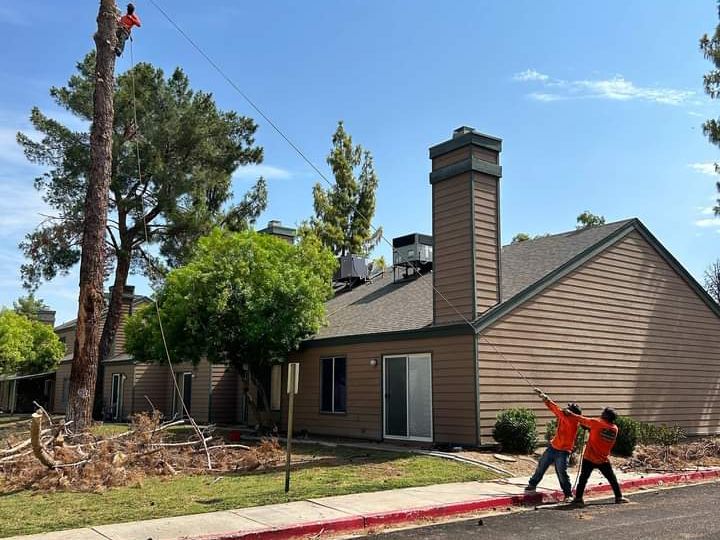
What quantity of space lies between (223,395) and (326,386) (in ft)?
24.2

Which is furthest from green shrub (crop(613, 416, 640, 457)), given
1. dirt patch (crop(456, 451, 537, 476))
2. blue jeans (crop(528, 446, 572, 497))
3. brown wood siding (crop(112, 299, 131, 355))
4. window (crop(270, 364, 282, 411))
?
brown wood siding (crop(112, 299, 131, 355))

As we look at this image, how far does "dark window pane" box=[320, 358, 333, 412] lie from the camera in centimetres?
1861

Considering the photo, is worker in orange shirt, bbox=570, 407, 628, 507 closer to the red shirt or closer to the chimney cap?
the chimney cap

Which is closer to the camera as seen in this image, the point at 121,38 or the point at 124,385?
the point at 121,38

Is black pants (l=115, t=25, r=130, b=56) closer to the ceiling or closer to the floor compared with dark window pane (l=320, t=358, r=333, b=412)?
closer to the ceiling

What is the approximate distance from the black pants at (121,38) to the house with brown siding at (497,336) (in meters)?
7.58

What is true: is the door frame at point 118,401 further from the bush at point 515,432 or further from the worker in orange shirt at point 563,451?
the worker in orange shirt at point 563,451

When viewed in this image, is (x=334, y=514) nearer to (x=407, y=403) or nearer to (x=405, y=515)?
(x=405, y=515)

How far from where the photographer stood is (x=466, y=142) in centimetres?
1557

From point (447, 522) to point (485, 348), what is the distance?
20.7 feet

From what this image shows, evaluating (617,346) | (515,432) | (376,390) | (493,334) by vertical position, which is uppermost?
(493,334)

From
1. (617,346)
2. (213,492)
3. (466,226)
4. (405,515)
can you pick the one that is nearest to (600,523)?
(405,515)

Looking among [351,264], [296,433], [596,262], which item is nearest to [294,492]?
[296,433]

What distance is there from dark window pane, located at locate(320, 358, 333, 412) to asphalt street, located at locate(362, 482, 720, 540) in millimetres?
9610
